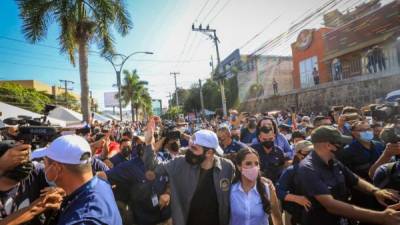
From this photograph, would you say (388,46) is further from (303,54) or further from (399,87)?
(303,54)

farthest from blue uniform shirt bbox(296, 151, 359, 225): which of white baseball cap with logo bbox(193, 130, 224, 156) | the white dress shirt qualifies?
white baseball cap with logo bbox(193, 130, 224, 156)

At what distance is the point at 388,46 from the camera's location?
18094mm

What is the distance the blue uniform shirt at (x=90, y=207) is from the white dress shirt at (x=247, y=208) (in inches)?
55.3

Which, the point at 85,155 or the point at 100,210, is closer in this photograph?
the point at 100,210

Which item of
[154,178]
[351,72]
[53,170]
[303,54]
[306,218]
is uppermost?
[303,54]

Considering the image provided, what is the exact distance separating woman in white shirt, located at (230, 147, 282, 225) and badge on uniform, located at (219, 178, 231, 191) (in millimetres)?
61

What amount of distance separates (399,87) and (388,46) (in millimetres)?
4685

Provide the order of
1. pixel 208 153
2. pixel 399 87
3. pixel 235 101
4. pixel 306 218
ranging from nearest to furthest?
pixel 306 218 < pixel 208 153 < pixel 399 87 < pixel 235 101

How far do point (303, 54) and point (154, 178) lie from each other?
83.6 feet

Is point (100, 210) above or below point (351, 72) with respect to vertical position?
below

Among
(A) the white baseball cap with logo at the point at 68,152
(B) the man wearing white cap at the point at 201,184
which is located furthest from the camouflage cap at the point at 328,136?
(A) the white baseball cap with logo at the point at 68,152

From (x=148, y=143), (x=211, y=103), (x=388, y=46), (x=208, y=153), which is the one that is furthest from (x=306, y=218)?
(x=211, y=103)

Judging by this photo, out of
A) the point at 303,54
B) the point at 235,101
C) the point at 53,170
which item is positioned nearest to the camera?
the point at 53,170

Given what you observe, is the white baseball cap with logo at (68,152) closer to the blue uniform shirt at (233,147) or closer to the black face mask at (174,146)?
the black face mask at (174,146)
